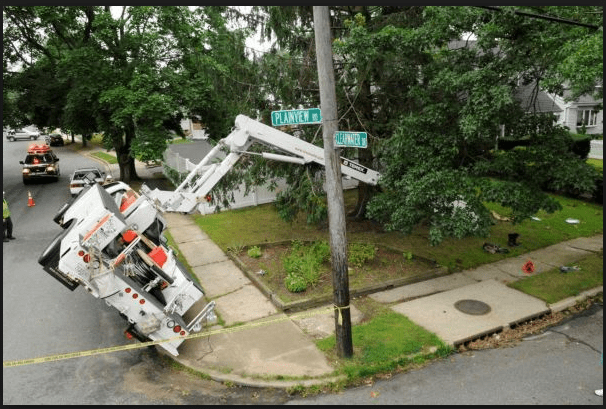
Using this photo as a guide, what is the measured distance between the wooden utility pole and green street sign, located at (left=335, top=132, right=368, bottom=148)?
0.09 m

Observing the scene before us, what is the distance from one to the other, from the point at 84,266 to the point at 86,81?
13945 mm

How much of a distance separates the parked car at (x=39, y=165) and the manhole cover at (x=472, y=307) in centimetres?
2119

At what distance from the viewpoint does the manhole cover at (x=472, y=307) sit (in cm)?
859

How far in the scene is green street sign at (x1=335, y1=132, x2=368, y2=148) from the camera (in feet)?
22.0

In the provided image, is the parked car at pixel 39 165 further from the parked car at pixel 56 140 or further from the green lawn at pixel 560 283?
the green lawn at pixel 560 283

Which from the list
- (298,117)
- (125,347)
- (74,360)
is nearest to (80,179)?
(74,360)

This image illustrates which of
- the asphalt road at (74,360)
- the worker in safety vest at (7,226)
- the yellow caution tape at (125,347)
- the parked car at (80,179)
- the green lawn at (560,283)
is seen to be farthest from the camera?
the parked car at (80,179)

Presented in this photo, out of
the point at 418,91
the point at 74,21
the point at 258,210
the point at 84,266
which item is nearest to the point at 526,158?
the point at 418,91

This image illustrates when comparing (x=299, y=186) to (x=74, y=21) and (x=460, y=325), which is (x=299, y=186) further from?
(x=74, y=21)

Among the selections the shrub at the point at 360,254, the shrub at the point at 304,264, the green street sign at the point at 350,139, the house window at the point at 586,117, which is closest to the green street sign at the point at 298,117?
the green street sign at the point at 350,139

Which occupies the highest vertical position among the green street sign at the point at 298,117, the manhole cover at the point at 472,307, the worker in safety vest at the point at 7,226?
the green street sign at the point at 298,117

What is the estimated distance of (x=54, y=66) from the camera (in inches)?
828

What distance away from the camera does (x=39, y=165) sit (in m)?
22.6

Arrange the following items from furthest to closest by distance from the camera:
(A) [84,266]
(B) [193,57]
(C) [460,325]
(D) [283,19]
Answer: (B) [193,57] → (D) [283,19] → (C) [460,325] → (A) [84,266]
